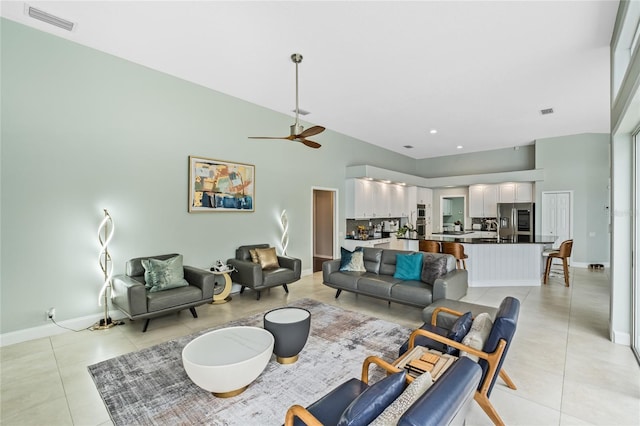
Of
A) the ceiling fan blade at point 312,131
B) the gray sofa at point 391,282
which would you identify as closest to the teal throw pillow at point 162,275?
the gray sofa at point 391,282

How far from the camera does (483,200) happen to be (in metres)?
9.41

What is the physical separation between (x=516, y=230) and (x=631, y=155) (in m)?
6.05

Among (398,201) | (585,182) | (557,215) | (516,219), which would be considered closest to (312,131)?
(398,201)

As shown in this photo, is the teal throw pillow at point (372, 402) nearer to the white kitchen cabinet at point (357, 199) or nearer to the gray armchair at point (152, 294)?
the gray armchair at point (152, 294)

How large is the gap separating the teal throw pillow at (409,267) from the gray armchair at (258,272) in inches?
71.9

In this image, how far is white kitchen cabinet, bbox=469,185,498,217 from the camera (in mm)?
9195

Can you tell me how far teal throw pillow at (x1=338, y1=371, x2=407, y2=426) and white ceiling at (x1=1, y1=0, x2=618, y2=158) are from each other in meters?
3.30

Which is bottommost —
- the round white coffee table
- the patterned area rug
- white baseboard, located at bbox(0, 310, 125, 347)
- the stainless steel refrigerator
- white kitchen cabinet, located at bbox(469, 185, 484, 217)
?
the patterned area rug

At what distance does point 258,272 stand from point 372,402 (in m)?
3.81

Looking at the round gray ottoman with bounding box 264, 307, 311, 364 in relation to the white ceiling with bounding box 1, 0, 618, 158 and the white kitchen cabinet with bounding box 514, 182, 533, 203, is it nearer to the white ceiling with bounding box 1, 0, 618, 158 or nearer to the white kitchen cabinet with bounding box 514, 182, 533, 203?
the white ceiling with bounding box 1, 0, 618, 158

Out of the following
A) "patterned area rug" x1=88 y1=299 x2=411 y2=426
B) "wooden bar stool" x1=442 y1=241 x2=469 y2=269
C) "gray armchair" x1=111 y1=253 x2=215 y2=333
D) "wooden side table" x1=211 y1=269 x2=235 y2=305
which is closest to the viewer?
"patterned area rug" x1=88 y1=299 x2=411 y2=426

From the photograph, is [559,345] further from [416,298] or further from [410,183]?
[410,183]

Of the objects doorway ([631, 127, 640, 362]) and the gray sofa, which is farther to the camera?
the gray sofa

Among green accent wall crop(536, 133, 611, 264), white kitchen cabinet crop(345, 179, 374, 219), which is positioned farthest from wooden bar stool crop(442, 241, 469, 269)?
green accent wall crop(536, 133, 611, 264)
